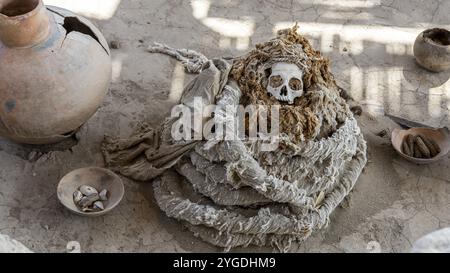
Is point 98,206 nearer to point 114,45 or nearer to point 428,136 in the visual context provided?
point 114,45

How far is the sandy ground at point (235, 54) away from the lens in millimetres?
4836

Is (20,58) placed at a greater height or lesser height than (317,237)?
greater

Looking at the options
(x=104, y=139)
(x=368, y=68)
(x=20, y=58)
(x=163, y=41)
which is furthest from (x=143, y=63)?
(x=368, y=68)

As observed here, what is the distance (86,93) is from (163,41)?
1.79m

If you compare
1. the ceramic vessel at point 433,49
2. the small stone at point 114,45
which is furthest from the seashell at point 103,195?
the ceramic vessel at point 433,49

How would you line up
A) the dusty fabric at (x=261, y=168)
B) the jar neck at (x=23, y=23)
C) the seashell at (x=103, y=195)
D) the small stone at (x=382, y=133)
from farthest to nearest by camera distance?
the small stone at (x=382, y=133)
the seashell at (x=103, y=195)
the dusty fabric at (x=261, y=168)
the jar neck at (x=23, y=23)

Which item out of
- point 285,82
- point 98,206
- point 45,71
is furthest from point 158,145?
point 285,82

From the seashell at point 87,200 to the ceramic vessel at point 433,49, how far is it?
3.64m

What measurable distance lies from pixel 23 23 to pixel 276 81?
1.94 metres

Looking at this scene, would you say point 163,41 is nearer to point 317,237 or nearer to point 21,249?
point 317,237

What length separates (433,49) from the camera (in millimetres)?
6285

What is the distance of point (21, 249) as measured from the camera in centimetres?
335

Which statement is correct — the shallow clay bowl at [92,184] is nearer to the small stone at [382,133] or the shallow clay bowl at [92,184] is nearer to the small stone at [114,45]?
the small stone at [114,45]

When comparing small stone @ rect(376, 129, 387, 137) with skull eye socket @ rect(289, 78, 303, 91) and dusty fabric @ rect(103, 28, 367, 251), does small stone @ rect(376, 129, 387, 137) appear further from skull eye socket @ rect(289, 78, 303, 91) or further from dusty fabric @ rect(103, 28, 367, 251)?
skull eye socket @ rect(289, 78, 303, 91)
